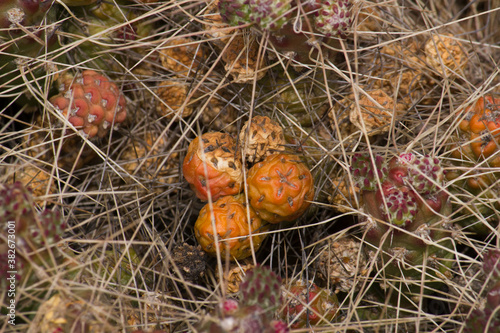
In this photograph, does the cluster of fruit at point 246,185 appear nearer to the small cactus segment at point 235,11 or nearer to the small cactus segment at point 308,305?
the small cactus segment at point 308,305

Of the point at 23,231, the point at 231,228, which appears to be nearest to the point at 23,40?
the point at 23,231

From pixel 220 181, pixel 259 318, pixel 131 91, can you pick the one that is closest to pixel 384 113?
pixel 220 181

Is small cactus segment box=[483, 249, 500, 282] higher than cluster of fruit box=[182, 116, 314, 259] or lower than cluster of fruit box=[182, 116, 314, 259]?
lower

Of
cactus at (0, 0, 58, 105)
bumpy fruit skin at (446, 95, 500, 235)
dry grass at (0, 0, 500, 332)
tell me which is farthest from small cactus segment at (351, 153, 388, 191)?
cactus at (0, 0, 58, 105)

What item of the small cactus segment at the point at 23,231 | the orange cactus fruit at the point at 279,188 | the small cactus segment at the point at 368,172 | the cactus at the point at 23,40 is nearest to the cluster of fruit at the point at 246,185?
the orange cactus fruit at the point at 279,188

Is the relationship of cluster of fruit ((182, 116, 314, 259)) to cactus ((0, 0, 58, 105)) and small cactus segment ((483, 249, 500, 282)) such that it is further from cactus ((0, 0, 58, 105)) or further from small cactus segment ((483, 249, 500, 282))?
cactus ((0, 0, 58, 105))

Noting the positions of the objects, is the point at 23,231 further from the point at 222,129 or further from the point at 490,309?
the point at 490,309
